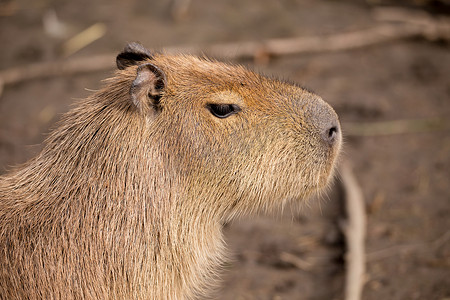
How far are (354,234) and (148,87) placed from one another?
238cm

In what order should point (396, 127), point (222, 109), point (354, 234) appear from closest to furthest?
1. point (222, 109)
2. point (354, 234)
3. point (396, 127)

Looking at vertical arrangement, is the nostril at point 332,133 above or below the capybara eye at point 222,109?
above

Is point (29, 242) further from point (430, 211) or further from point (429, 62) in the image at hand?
point (429, 62)

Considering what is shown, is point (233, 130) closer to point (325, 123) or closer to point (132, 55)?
point (325, 123)

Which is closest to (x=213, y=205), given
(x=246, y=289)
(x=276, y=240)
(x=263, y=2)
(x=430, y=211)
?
(x=246, y=289)

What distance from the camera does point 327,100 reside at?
5.92 meters

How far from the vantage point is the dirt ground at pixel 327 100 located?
4.22m

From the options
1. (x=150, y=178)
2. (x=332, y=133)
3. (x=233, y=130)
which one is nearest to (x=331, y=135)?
(x=332, y=133)

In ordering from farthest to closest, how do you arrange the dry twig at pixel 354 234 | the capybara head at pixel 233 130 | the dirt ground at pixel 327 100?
the dirt ground at pixel 327 100 → the dry twig at pixel 354 234 → the capybara head at pixel 233 130

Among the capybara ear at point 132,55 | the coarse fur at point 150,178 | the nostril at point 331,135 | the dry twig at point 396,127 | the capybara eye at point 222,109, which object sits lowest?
the coarse fur at point 150,178

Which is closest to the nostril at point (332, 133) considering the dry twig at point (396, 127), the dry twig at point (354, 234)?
the dry twig at point (354, 234)

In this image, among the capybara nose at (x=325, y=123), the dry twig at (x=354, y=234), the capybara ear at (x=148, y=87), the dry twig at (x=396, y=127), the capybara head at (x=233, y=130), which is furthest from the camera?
the dry twig at (x=396, y=127)

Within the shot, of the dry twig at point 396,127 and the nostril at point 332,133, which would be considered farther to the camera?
the dry twig at point 396,127

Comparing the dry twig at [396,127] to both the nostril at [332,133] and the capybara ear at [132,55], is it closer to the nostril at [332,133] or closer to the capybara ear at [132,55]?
the nostril at [332,133]
